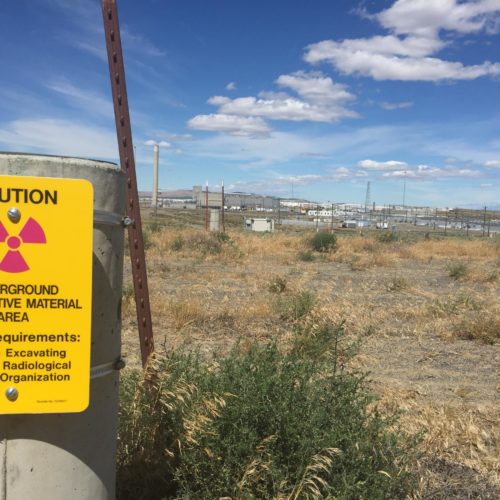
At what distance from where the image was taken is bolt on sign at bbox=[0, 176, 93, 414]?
2.11 metres

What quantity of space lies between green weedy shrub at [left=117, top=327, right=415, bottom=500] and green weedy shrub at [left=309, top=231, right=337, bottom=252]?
18197mm

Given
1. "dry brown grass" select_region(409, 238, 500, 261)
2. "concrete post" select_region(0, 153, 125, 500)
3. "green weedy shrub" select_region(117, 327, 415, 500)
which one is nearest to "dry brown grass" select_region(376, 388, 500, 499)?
"green weedy shrub" select_region(117, 327, 415, 500)

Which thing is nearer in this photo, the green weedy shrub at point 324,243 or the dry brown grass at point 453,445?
the dry brown grass at point 453,445

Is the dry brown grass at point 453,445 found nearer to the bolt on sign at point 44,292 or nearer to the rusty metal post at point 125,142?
the rusty metal post at point 125,142

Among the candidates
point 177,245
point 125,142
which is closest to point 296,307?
point 125,142

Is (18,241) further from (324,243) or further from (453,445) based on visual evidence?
(324,243)

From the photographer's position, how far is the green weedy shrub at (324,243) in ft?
70.7

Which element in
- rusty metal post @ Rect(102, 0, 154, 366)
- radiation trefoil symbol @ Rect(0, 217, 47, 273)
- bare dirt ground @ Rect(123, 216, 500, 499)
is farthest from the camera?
bare dirt ground @ Rect(123, 216, 500, 499)

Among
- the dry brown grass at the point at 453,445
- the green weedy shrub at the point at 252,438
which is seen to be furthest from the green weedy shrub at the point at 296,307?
the green weedy shrub at the point at 252,438

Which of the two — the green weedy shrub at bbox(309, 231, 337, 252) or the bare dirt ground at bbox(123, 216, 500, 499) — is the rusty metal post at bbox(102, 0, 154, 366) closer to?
the bare dirt ground at bbox(123, 216, 500, 499)

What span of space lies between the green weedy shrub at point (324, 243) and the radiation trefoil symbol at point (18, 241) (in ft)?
63.8

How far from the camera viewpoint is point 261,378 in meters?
3.22

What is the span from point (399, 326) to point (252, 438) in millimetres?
6253

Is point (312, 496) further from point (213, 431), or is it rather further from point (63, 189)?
point (63, 189)
